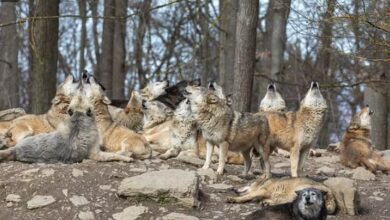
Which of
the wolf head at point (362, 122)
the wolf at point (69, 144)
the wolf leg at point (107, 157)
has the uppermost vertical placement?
the wolf head at point (362, 122)

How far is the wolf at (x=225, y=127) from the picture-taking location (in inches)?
422

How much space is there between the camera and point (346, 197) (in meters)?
9.23

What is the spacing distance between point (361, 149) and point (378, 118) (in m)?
6.66

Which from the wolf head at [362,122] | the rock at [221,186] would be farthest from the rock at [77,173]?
the wolf head at [362,122]

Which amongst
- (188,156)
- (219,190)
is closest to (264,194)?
(219,190)

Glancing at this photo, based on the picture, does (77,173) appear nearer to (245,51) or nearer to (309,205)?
(309,205)

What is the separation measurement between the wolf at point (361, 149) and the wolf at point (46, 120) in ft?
17.9

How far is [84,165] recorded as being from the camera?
10344 mm

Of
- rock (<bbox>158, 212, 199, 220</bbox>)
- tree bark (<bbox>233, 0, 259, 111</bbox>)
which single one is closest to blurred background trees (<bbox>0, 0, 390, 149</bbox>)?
tree bark (<bbox>233, 0, 259, 111</bbox>)

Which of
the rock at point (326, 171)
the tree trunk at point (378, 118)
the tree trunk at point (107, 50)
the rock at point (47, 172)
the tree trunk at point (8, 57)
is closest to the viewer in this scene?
the rock at point (47, 172)

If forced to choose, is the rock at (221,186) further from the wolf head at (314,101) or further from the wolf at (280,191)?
the wolf head at (314,101)

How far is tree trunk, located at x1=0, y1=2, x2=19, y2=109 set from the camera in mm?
21953

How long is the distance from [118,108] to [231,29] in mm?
5460

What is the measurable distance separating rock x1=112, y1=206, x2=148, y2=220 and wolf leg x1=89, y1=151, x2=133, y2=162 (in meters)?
1.97
